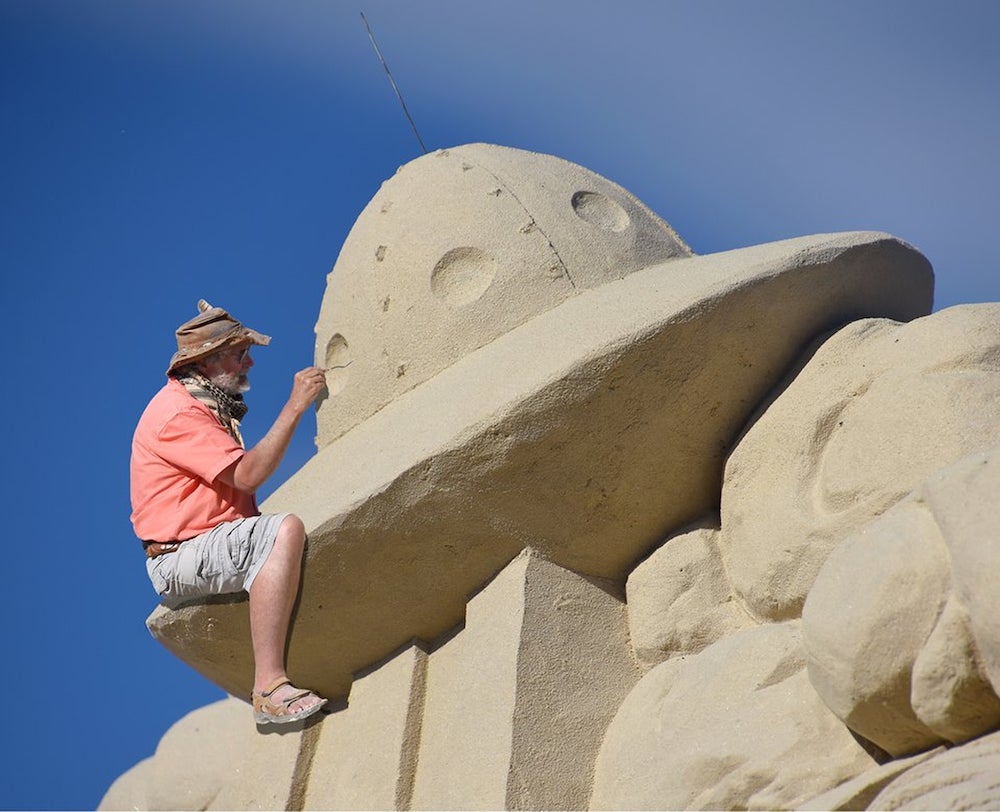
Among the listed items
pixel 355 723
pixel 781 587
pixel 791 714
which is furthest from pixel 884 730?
pixel 355 723

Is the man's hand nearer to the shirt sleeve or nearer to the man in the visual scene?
the man

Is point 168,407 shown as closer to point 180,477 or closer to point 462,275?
point 180,477

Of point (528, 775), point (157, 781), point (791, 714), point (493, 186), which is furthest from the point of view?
point (157, 781)

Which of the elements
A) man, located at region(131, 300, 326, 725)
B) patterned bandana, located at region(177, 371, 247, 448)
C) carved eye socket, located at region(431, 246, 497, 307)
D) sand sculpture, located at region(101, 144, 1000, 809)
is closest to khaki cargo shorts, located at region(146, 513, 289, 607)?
man, located at region(131, 300, 326, 725)

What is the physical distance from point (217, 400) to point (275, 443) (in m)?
0.55

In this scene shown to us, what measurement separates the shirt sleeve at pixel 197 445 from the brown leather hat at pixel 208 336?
0.26 meters

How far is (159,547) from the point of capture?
21.0ft

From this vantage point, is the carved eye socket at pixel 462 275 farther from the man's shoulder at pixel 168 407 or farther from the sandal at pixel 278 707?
the sandal at pixel 278 707

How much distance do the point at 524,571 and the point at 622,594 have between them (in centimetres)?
48

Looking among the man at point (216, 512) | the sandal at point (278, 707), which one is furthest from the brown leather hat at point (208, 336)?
the sandal at point (278, 707)

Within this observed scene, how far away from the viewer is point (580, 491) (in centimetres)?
642

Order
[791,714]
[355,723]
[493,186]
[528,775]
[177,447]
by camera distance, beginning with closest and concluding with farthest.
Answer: [791,714], [528,775], [177,447], [355,723], [493,186]

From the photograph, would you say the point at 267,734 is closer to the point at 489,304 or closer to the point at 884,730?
the point at 489,304

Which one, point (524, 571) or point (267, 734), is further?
point (267, 734)
